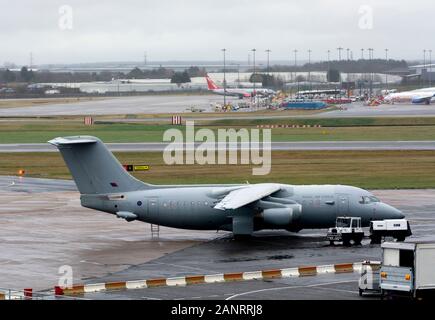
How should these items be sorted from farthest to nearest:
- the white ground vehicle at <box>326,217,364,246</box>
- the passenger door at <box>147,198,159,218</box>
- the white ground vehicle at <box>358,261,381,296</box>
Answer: the passenger door at <box>147,198,159,218</box> < the white ground vehicle at <box>326,217,364,246</box> < the white ground vehicle at <box>358,261,381,296</box>

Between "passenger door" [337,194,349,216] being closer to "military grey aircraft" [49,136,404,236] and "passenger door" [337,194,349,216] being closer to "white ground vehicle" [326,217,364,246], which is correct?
"military grey aircraft" [49,136,404,236]

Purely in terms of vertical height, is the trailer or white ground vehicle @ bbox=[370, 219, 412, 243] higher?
the trailer

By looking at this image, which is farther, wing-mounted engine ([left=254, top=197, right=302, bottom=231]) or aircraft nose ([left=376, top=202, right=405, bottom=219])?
aircraft nose ([left=376, top=202, right=405, bottom=219])

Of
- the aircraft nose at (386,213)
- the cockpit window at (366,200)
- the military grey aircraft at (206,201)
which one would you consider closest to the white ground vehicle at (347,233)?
the military grey aircraft at (206,201)

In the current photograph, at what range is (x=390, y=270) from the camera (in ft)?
142

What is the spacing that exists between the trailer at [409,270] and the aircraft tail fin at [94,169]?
23.2m

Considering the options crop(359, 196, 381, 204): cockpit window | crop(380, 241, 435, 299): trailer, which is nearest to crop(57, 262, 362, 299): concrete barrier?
crop(380, 241, 435, 299): trailer

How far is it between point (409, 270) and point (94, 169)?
25902 mm

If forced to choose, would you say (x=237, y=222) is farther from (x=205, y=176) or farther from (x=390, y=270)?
(x=205, y=176)

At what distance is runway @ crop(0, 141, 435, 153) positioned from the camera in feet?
380

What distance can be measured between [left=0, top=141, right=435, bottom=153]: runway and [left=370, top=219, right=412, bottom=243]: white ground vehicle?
55.0 m

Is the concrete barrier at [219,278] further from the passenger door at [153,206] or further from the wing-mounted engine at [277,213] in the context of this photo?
the passenger door at [153,206]
